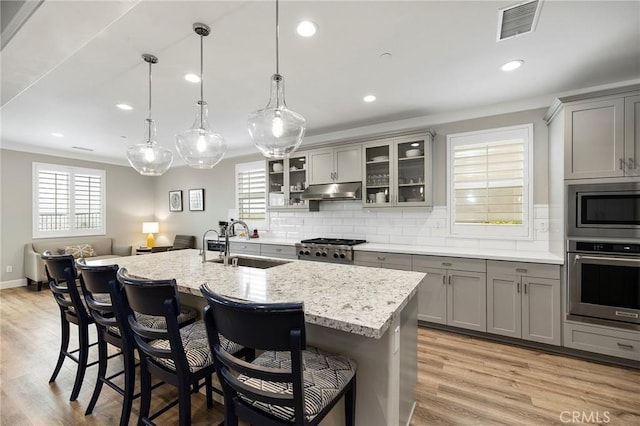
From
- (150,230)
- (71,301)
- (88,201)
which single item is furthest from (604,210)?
(88,201)

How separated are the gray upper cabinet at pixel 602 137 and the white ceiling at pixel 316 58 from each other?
357 mm

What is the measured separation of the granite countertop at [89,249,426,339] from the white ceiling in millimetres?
1575

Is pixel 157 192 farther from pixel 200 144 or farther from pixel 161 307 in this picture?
pixel 161 307

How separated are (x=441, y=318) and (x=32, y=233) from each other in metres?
7.22

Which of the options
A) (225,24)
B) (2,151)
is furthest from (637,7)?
(2,151)

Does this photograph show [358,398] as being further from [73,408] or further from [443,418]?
[73,408]

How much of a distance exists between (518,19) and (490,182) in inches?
76.4

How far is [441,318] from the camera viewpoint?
3.23 m

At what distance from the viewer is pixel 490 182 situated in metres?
3.47

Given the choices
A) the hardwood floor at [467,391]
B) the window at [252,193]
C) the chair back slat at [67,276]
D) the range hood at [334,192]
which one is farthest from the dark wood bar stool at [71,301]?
the window at [252,193]

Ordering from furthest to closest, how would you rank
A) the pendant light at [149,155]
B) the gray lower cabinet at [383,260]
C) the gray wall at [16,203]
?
1. the gray wall at [16,203]
2. the gray lower cabinet at [383,260]
3. the pendant light at [149,155]

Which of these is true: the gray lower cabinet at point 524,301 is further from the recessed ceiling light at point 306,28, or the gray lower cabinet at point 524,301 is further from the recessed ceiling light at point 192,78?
the recessed ceiling light at point 192,78

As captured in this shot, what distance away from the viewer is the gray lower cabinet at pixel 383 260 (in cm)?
343

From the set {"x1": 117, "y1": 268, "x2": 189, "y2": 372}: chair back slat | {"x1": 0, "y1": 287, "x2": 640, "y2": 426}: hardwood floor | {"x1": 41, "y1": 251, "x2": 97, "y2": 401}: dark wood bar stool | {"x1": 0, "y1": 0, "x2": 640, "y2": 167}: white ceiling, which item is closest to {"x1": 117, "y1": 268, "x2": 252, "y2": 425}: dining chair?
{"x1": 117, "y1": 268, "x2": 189, "y2": 372}: chair back slat
